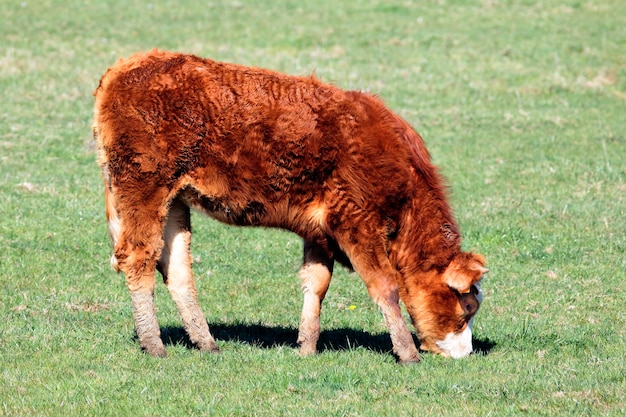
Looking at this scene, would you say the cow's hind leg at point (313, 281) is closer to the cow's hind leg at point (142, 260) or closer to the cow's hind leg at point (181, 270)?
the cow's hind leg at point (181, 270)

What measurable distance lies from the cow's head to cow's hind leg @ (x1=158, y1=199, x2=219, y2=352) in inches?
69.6

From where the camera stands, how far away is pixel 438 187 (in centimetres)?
825

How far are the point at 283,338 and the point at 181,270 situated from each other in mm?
1149

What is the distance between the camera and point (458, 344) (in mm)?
8211

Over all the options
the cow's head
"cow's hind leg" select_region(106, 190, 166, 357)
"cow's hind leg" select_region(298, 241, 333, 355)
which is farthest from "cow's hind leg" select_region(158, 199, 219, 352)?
the cow's head

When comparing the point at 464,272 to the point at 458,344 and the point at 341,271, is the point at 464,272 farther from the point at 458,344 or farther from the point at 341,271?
the point at 341,271

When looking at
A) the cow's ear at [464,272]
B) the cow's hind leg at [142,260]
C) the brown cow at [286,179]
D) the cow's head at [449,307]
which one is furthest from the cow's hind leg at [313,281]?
the cow's hind leg at [142,260]

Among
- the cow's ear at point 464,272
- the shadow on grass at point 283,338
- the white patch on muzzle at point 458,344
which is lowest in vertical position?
the shadow on grass at point 283,338

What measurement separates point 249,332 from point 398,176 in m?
2.16

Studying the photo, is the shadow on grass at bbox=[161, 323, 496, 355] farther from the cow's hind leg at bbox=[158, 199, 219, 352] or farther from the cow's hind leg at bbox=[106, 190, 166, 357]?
the cow's hind leg at bbox=[106, 190, 166, 357]

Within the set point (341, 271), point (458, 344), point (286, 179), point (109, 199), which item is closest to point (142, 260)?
point (109, 199)

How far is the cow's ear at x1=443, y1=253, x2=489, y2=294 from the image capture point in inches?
316

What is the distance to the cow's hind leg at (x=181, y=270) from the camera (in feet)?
27.7

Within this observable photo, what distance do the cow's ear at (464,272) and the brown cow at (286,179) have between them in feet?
0.03
